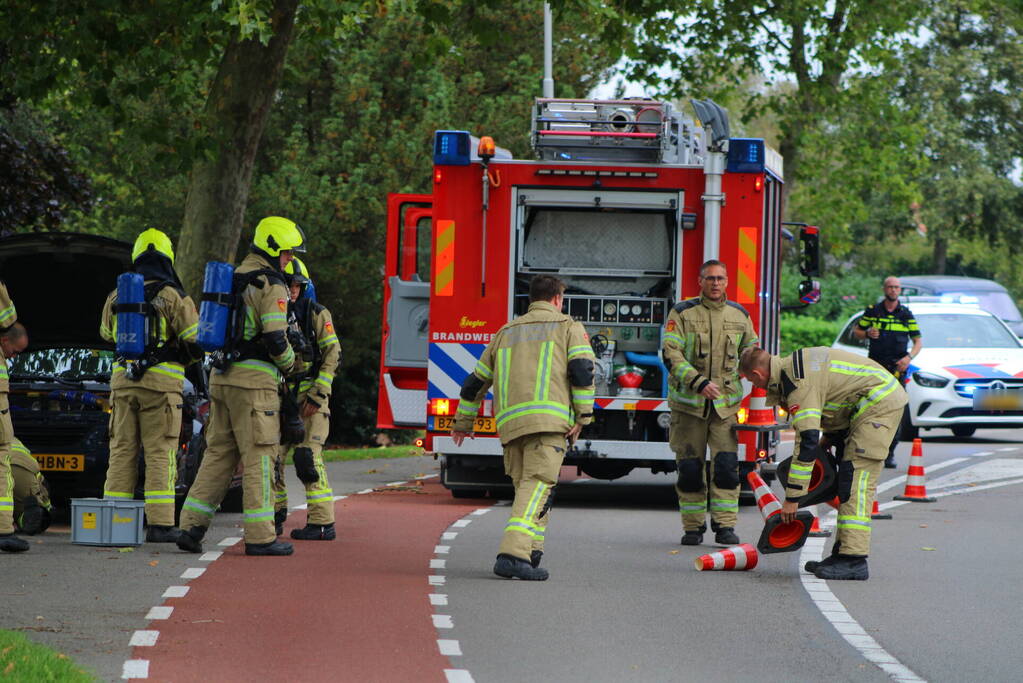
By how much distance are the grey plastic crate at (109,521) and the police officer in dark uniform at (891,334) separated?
9915 millimetres

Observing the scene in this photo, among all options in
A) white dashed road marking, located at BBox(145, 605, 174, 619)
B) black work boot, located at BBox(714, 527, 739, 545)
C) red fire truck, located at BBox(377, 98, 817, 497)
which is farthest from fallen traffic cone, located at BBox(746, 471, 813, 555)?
white dashed road marking, located at BBox(145, 605, 174, 619)

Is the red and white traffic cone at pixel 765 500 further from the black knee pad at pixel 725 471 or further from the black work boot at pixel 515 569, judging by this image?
the black work boot at pixel 515 569

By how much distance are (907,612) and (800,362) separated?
1699 mm

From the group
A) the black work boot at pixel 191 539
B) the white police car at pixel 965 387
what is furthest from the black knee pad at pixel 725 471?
the white police car at pixel 965 387

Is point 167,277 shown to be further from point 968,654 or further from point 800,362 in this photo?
point 968,654

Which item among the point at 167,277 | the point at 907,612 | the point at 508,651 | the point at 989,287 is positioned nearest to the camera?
the point at 508,651

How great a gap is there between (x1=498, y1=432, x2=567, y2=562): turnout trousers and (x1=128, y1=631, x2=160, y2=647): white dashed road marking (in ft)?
8.57

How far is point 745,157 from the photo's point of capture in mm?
14359

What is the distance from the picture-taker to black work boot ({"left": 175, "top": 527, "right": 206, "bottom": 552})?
1125cm

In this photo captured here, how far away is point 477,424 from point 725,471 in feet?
9.96

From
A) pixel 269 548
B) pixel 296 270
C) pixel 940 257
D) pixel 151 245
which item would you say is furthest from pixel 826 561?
pixel 940 257

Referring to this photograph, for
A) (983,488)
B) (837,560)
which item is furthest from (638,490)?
Result: (837,560)

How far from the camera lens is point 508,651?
8.13 m

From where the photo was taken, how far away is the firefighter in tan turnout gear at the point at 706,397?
1245cm
